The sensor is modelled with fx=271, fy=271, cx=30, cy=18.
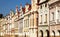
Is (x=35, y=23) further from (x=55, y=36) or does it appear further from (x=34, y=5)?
(x=55, y=36)

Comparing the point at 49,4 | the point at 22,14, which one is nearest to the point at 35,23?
the point at 49,4

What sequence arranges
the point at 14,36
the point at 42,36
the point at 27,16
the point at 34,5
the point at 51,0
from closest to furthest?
the point at 51,0, the point at 42,36, the point at 34,5, the point at 27,16, the point at 14,36

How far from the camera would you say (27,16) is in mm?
50312

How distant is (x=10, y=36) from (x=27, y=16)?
1545 cm

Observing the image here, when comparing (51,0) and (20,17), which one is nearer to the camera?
(51,0)

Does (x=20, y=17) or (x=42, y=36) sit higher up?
(x=20, y=17)

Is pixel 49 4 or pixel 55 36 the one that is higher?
pixel 49 4

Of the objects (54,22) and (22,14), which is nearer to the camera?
(54,22)

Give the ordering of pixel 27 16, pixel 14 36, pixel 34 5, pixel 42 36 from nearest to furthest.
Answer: pixel 42 36 → pixel 34 5 → pixel 27 16 → pixel 14 36

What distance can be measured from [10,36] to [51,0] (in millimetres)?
30785

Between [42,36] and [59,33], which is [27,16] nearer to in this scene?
[42,36]

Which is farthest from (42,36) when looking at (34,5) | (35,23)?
(34,5)

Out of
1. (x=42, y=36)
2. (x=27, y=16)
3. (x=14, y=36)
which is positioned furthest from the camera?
(x=14, y=36)

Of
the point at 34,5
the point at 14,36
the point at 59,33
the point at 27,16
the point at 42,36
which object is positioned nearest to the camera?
the point at 59,33
